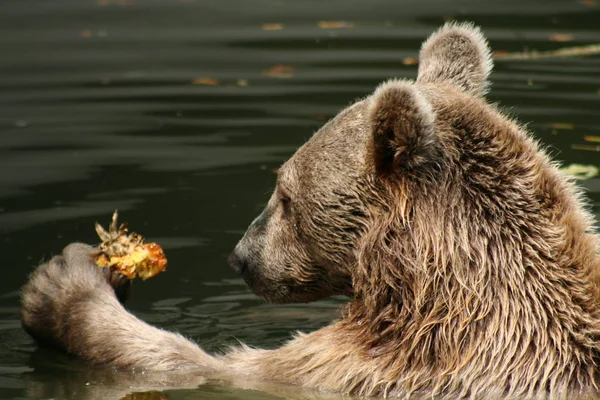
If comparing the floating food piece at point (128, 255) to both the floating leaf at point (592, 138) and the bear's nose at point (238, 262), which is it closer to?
the bear's nose at point (238, 262)

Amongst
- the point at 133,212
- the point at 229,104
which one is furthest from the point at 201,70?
the point at 133,212

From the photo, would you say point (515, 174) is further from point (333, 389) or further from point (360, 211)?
point (333, 389)

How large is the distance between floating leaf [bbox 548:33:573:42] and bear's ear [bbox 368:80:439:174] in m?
10.3

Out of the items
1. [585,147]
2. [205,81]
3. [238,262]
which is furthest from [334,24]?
[238,262]

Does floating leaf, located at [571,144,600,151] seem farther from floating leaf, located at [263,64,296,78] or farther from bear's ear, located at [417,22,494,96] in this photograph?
bear's ear, located at [417,22,494,96]

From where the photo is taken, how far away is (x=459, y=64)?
25.4 ft

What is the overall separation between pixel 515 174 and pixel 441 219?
1.55ft

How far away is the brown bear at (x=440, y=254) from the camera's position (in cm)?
660

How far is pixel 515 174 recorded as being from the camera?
22.2 ft

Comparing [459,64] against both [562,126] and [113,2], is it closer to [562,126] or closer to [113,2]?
[562,126]

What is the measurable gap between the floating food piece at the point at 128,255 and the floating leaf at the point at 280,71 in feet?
23.5

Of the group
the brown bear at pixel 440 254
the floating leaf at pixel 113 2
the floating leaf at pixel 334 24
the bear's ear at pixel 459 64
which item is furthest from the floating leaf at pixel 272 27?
the brown bear at pixel 440 254

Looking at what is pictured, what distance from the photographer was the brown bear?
6602 mm

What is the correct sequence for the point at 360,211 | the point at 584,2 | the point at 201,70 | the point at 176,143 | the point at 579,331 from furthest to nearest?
the point at 584,2
the point at 201,70
the point at 176,143
the point at 360,211
the point at 579,331
